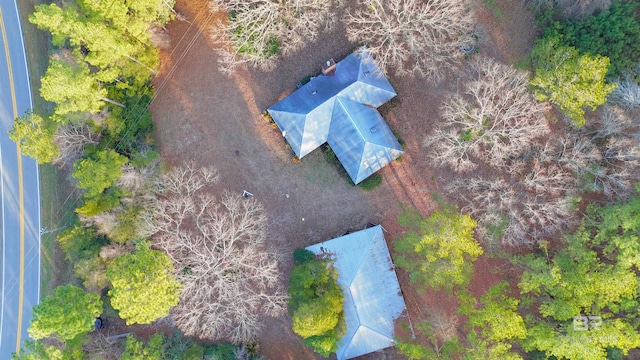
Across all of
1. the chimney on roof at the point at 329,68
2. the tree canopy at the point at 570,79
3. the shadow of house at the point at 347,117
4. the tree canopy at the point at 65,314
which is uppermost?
the chimney on roof at the point at 329,68

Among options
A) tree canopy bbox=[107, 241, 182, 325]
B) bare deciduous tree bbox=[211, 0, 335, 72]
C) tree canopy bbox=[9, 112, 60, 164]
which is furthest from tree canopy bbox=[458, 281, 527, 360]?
tree canopy bbox=[9, 112, 60, 164]

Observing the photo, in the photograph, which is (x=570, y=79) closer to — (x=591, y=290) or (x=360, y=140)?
(x=591, y=290)

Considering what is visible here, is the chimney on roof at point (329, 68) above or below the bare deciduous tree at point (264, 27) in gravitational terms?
below

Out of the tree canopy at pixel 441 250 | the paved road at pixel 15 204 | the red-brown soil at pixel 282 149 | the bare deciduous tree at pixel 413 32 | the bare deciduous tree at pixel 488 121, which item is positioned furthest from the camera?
the paved road at pixel 15 204

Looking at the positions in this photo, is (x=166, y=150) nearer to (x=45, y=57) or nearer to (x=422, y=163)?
(x=45, y=57)

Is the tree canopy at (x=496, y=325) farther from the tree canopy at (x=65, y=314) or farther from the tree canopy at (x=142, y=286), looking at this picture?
the tree canopy at (x=65, y=314)

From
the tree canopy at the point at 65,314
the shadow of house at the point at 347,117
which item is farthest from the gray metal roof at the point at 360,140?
the tree canopy at the point at 65,314

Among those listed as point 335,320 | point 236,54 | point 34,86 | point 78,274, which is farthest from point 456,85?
point 34,86
